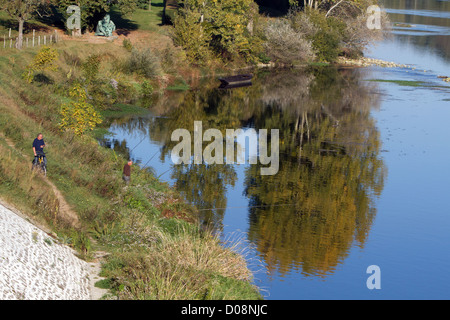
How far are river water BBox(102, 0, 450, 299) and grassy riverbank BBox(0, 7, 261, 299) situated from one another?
8.20 ft

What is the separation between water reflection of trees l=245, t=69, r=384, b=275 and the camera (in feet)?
86.9

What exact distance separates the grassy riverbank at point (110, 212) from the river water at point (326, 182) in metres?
2.50

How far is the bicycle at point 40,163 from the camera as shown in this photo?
2560cm

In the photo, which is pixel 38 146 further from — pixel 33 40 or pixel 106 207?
pixel 33 40

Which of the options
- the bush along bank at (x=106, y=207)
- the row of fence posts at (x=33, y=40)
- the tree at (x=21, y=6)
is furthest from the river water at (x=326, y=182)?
the tree at (x=21, y=6)

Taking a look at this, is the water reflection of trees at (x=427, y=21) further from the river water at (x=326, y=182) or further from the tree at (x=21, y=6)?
the tree at (x=21, y=6)

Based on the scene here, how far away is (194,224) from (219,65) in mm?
52144

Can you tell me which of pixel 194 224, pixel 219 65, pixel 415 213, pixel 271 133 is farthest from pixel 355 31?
→ pixel 194 224

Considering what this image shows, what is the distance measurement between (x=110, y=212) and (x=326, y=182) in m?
14.7

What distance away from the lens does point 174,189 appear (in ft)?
106

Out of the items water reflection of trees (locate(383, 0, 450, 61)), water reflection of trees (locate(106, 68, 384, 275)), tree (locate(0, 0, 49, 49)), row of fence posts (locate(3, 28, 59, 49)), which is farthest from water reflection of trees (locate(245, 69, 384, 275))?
water reflection of trees (locate(383, 0, 450, 61))

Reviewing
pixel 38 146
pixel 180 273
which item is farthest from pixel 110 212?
pixel 180 273

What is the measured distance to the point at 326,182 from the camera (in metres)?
35.9

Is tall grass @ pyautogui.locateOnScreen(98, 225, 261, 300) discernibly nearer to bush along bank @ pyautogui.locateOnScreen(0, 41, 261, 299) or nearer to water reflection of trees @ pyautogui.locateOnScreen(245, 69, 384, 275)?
bush along bank @ pyautogui.locateOnScreen(0, 41, 261, 299)
